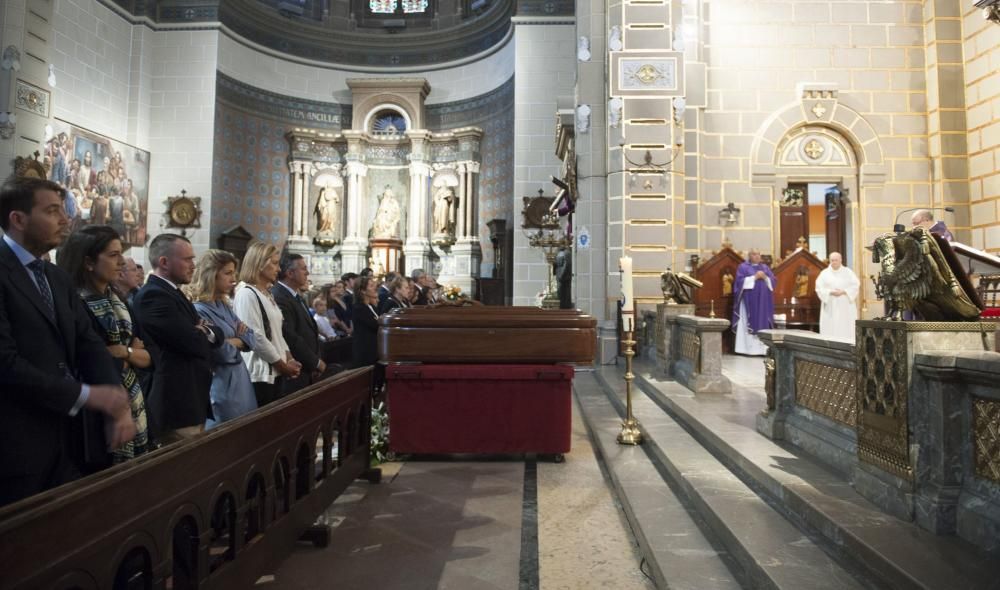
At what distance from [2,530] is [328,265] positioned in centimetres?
1698

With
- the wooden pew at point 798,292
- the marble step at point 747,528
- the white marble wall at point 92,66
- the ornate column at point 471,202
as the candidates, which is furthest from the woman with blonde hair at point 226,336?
the ornate column at point 471,202

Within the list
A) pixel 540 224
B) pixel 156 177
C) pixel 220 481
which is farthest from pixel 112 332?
pixel 156 177

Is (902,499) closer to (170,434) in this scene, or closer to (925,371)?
(925,371)

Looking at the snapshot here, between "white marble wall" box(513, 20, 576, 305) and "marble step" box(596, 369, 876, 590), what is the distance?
11174 millimetres

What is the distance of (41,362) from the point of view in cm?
170

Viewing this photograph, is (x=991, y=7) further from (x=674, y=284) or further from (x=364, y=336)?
(x=364, y=336)

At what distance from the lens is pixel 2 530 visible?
3.29ft

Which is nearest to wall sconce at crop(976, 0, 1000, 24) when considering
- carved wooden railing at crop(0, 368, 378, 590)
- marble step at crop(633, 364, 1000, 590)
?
marble step at crop(633, 364, 1000, 590)

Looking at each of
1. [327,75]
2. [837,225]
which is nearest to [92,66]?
[327,75]

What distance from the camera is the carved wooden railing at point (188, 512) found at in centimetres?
113

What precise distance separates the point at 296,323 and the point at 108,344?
1596 millimetres

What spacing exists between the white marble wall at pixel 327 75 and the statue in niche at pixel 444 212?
10.3 ft

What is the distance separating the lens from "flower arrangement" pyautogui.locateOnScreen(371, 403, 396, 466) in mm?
3975

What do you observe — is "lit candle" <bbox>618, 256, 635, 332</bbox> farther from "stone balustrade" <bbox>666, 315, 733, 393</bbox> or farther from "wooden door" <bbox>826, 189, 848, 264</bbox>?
"wooden door" <bbox>826, 189, 848, 264</bbox>
